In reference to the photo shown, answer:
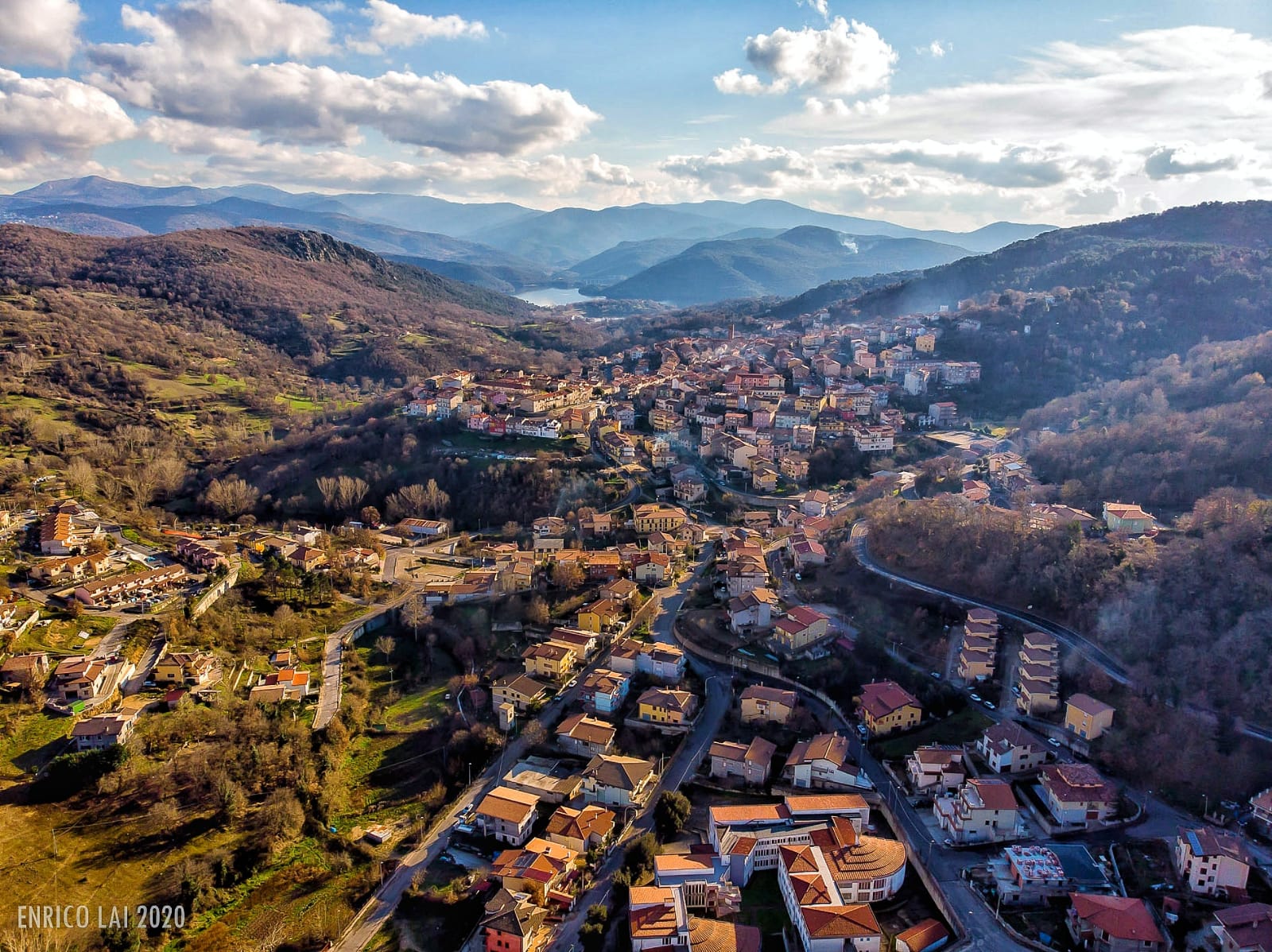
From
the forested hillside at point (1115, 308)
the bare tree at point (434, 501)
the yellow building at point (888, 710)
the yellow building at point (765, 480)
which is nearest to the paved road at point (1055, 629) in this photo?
the yellow building at point (888, 710)

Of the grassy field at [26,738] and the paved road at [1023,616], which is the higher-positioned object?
the paved road at [1023,616]

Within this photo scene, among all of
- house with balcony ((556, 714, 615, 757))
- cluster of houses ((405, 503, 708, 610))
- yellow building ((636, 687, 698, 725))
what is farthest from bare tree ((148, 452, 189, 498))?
yellow building ((636, 687, 698, 725))

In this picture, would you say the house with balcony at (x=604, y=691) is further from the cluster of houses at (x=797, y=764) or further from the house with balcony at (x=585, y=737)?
the cluster of houses at (x=797, y=764)

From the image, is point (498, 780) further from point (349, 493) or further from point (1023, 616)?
point (349, 493)

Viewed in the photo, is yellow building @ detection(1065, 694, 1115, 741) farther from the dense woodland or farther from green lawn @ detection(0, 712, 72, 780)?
green lawn @ detection(0, 712, 72, 780)

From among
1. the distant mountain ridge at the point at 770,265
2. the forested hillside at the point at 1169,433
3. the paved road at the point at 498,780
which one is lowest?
the paved road at the point at 498,780

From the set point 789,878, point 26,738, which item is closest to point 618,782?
point 789,878
